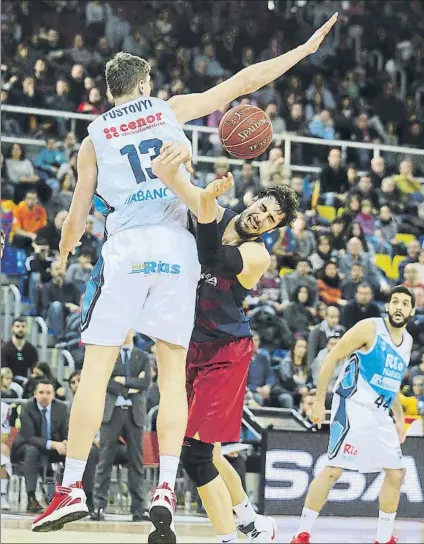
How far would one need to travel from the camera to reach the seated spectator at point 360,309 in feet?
51.6

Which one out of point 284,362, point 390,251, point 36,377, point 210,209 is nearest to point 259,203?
point 210,209

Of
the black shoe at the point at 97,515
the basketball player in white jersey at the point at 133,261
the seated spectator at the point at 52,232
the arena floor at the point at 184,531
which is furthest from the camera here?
the seated spectator at the point at 52,232

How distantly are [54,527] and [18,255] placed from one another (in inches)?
379

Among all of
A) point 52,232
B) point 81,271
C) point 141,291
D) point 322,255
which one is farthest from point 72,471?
point 322,255

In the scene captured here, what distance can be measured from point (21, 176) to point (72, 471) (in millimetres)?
10768

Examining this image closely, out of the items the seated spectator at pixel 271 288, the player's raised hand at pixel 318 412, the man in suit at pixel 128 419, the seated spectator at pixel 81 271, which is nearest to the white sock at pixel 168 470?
the player's raised hand at pixel 318 412

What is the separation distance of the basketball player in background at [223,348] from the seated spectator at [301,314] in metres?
8.01

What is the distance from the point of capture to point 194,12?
2325 cm

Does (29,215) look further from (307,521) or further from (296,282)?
(307,521)

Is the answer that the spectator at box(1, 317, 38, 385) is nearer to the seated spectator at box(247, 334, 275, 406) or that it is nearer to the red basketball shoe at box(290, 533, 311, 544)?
the seated spectator at box(247, 334, 275, 406)

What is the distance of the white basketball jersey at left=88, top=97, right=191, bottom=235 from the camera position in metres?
6.33

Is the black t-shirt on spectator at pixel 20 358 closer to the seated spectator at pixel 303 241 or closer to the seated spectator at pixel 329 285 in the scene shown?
the seated spectator at pixel 329 285

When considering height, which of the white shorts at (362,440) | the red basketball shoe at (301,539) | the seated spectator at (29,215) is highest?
the seated spectator at (29,215)

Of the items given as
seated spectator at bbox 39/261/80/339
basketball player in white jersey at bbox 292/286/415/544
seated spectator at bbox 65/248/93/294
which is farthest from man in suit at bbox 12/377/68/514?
basketball player in white jersey at bbox 292/286/415/544
